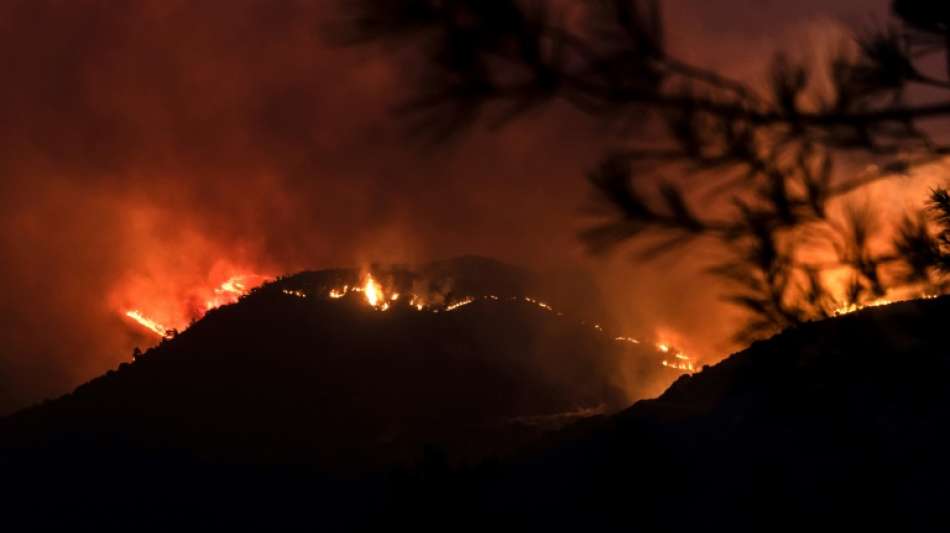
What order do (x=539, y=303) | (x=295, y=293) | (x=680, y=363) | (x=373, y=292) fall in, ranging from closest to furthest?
(x=680, y=363) < (x=373, y=292) < (x=295, y=293) < (x=539, y=303)

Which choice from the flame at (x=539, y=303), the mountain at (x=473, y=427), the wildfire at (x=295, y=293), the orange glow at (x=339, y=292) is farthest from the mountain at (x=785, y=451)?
the flame at (x=539, y=303)

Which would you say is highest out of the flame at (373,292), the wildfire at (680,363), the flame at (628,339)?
the flame at (373,292)

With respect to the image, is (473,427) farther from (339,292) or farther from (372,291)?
(339,292)

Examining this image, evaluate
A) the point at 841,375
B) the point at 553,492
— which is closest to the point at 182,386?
the point at 553,492

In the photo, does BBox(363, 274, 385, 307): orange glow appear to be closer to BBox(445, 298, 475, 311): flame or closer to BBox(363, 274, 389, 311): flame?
BBox(363, 274, 389, 311): flame

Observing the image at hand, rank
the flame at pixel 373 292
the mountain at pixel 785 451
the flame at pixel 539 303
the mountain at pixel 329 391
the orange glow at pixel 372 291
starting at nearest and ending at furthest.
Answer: the mountain at pixel 785 451 < the mountain at pixel 329 391 < the flame at pixel 373 292 < the orange glow at pixel 372 291 < the flame at pixel 539 303

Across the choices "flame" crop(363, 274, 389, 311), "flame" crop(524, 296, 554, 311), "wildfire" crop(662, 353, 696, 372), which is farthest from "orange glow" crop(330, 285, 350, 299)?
"wildfire" crop(662, 353, 696, 372)

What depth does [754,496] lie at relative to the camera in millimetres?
8359

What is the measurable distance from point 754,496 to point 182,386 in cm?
3760

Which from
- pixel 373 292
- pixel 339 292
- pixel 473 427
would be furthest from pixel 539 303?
pixel 473 427

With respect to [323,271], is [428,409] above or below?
below

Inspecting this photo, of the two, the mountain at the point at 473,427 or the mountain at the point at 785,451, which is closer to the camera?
the mountain at the point at 785,451

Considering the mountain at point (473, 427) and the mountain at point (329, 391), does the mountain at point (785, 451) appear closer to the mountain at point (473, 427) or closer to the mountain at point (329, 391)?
the mountain at point (473, 427)

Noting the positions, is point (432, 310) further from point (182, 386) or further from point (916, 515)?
point (916, 515)
